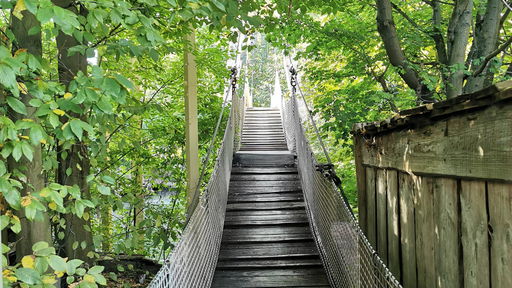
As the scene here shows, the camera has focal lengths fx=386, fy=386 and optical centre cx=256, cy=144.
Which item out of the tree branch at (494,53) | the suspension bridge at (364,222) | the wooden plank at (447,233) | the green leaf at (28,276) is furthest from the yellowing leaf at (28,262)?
the tree branch at (494,53)

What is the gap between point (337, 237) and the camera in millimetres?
2516

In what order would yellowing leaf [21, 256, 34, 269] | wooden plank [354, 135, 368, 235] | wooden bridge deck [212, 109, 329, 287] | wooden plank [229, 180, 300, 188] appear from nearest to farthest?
1. yellowing leaf [21, 256, 34, 269]
2. wooden plank [354, 135, 368, 235]
3. wooden bridge deck [212, 109, 329, 287]
4. wooden plank [229, 180, 300, 188]

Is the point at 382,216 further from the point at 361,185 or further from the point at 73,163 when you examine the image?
the point at 73,163

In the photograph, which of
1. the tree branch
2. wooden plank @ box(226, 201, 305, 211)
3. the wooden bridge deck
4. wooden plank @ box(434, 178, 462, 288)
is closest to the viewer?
wooden plank @ box(434, 178, 462, 288)

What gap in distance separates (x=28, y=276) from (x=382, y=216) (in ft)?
Result: 4.79

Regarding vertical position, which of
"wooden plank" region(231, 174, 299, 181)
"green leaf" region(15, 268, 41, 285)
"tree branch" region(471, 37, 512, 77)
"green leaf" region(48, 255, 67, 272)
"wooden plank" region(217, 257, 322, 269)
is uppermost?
"tree branch" region(471, 37, 512, 77)

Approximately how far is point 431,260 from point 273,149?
4.64m

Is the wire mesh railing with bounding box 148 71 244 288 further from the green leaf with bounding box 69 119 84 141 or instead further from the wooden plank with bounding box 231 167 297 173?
the wooden plank with bounding box 231 167 297 173

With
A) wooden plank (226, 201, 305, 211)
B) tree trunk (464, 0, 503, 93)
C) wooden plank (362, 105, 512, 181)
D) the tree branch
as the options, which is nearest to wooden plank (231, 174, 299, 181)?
wooden plank (226, 201, 305, 211)

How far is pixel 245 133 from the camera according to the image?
22.0 ft

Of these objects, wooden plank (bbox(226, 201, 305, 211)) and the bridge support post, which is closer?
the bridge support post

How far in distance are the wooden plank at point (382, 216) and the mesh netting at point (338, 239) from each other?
0.31 feet

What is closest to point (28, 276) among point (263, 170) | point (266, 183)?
point (266, 183)

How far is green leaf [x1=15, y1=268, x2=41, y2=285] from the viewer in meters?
0.96
